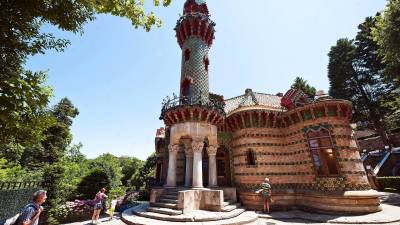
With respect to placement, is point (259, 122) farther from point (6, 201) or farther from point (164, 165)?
point (6, 201)

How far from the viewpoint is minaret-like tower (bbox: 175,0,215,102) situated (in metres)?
16.7

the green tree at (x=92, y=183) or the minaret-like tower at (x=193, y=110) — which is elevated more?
the minaret-like tower at (x=193, y=110)

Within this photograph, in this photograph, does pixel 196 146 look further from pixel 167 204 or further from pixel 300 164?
pixel 300 164

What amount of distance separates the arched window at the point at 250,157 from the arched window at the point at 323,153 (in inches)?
→ 157

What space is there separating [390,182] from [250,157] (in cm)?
1494

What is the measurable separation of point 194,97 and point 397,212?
13937 mm

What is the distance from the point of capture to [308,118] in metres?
14.6

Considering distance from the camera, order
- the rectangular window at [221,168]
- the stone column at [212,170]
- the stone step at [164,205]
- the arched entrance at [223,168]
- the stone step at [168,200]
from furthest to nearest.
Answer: the rectangular window at [221,168] → the arched entrance at [223,168] → the stone column at [212,170] → the stone step at [168,200] → the stone step at [164,205]

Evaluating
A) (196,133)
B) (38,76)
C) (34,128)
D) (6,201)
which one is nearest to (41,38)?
(38,76)

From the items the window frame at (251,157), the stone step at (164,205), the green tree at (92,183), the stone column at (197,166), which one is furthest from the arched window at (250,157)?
the green tree at (92,183)

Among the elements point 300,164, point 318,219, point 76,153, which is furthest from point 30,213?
point 76,153

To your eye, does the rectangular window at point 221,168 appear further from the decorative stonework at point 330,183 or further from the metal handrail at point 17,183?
the metal handrail at point 17,183

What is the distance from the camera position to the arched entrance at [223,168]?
16.5 meters

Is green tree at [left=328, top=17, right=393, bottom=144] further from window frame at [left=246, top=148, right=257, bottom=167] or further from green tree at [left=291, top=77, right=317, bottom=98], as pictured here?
window frame at [left=246, top=148, right=257, bottom=167]
